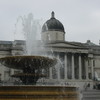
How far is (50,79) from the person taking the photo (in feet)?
218

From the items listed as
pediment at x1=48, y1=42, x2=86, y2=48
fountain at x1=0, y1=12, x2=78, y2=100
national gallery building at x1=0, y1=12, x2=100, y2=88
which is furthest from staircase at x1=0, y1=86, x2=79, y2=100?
pediment at x1=48, y1=42, x2=86, y2=48

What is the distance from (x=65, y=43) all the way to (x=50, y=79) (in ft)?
26.2

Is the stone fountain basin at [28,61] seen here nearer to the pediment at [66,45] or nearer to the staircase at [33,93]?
the staircase at [33,93]

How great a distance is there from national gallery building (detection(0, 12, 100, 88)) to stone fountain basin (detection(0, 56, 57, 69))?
46.5 metres

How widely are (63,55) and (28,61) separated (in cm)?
5248

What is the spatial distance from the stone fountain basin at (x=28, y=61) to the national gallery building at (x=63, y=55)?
46.5m

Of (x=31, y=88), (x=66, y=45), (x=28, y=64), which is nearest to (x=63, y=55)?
(x=66, y=45)

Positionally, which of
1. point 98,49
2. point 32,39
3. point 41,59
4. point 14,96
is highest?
point 98,49

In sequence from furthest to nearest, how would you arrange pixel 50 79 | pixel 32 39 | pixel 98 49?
pixel 98 49 → pixel 50 79 → pixel 32 39

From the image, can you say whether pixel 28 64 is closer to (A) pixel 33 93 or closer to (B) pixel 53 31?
(A) pixel 33 93

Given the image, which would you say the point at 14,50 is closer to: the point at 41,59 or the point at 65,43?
the point at 65,43

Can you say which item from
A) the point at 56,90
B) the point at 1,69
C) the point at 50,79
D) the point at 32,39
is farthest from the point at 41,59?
the point at 1,69

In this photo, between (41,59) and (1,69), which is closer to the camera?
(41,59)

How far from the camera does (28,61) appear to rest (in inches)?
722
